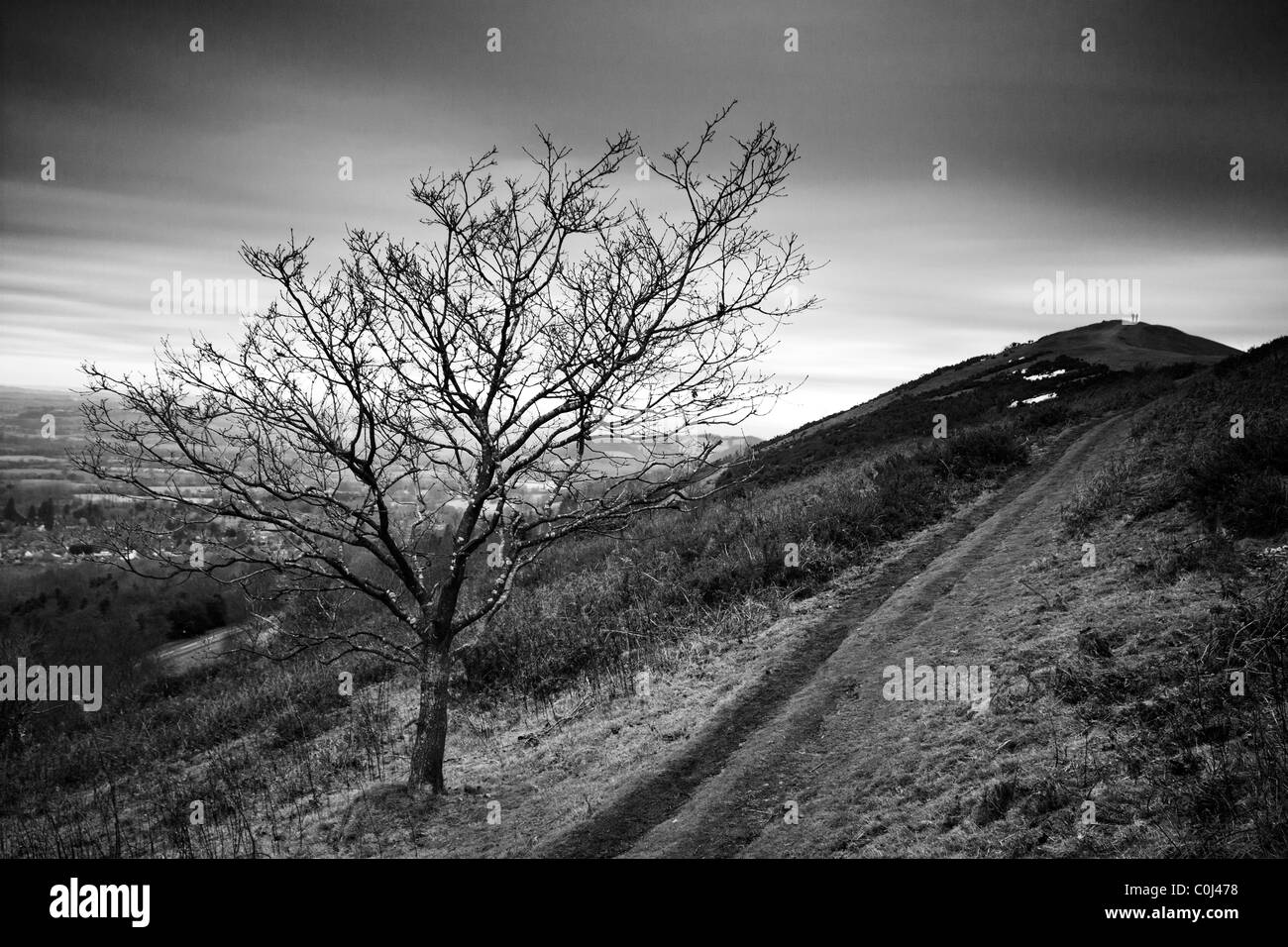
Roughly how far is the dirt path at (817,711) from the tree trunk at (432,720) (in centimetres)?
231

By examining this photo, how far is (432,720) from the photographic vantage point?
8031 millimetres

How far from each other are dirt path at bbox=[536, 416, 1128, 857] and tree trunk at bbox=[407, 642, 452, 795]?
2.31 metres

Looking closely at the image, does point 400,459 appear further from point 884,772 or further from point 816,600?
point 816,600

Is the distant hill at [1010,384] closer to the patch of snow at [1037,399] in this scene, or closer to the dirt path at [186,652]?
the patch of snow at [1037,399]

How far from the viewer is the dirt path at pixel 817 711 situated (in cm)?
641

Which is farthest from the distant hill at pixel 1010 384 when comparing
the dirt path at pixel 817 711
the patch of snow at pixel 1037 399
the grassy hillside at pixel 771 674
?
the dirt path at pixel 817 711

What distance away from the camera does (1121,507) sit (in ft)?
36.9

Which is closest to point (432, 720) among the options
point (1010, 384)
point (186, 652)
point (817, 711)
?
point (817, 711)

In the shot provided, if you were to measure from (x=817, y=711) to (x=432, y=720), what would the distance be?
492 centimetres

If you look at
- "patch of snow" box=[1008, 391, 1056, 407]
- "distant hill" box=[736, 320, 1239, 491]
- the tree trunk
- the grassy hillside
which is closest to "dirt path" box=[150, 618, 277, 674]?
the grassy hillside

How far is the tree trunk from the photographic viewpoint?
787 cm

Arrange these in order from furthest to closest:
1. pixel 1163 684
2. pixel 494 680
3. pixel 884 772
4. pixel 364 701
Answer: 1. pixel 364 701
2. pixel 494 680
3. pixel 884 772
4. pixel 1163 684
